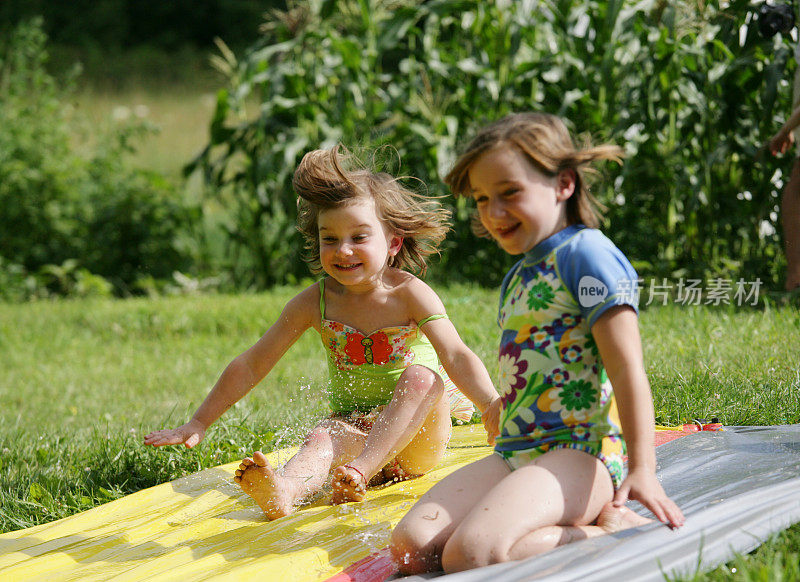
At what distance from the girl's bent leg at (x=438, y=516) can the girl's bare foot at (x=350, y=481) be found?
0.34 m

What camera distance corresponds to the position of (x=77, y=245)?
7246 mm

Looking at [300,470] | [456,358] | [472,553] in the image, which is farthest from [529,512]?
[300,470]

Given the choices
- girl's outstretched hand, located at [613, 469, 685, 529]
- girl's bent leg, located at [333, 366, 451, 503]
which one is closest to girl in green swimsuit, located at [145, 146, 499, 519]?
girl's bent leg, located at [333, 366, 451, 503]

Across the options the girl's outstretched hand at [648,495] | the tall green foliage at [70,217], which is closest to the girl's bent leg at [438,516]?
the girl's outstretched hand at [648,495]

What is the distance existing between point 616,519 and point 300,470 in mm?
907

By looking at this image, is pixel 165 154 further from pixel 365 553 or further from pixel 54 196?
pixel 365 553

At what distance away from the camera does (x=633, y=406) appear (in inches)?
65.6

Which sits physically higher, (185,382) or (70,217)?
(70,217)

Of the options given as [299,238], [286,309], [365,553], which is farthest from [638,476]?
[299,238]

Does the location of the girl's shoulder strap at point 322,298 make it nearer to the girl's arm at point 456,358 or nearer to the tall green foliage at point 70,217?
the girl's arm at point 456,358

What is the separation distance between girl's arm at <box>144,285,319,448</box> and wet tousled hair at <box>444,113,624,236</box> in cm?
84

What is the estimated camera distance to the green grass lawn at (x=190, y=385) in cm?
276

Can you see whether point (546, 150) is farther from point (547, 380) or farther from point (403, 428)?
→ point (403, 428)

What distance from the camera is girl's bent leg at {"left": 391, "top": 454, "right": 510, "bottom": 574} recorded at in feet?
5.91
